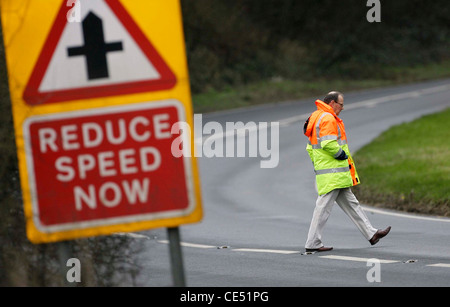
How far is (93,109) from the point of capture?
13.5 feet

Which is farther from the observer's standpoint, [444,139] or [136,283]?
[444,139]

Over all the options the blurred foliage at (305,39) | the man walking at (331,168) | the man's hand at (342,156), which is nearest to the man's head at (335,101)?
the man walking at (331,168)

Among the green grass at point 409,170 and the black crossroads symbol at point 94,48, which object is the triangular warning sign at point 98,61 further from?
the green grass at point 409,170

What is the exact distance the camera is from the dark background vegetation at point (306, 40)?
128 feet

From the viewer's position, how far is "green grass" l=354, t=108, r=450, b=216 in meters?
14.9

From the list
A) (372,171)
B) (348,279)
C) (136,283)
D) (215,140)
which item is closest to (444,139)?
(372,171)

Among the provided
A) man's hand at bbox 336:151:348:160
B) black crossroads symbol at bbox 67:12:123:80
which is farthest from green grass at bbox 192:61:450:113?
black crossroads symbol at bbox 67:12:123:80

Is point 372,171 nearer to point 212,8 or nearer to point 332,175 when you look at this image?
point 332,175

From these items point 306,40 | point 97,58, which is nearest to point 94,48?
point 97,58

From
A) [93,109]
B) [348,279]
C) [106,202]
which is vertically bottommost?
[348,279]

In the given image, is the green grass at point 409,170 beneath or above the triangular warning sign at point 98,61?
beneath

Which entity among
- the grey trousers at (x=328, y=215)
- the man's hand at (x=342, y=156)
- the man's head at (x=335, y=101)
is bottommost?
the grey trousers at (x=328, y=215)

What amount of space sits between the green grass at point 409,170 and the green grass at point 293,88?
10.3m

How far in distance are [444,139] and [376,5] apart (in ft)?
84.7
